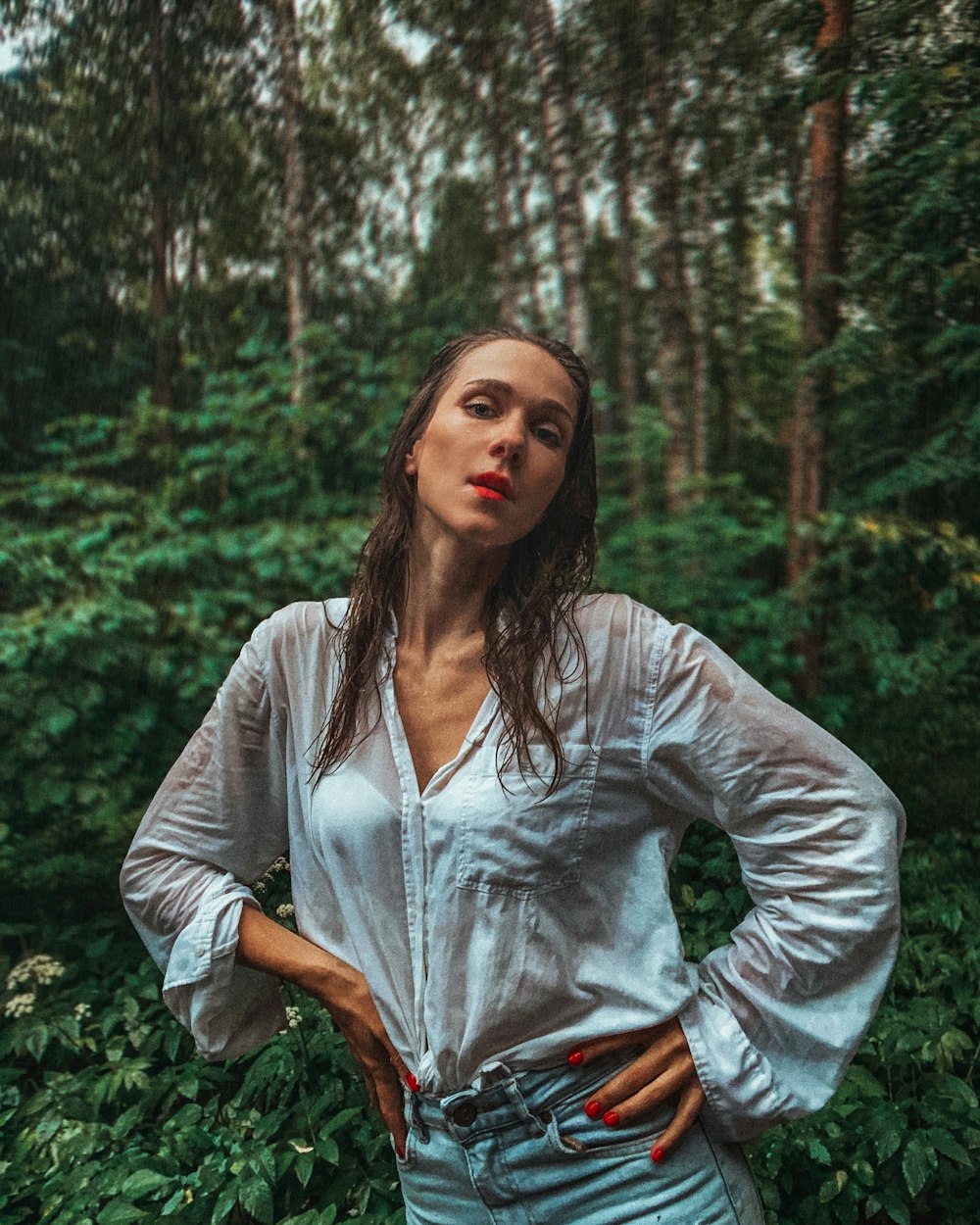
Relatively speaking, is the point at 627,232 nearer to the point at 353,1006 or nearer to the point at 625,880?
the point at 625,880

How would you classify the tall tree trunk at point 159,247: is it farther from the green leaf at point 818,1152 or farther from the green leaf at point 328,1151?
the green leaf at point 818,1152

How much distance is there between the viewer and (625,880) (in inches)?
51.6

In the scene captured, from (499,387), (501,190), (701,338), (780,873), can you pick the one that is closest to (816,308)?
(701,338)

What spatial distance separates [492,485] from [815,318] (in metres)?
2.62

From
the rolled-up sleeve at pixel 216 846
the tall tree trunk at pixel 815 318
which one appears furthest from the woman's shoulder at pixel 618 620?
the tall tree trunk at pixel 815 318

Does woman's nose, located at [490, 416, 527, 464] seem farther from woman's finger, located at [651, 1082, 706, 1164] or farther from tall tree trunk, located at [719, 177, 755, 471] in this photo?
tall tree trunk, located at [719, 177, 755, 471]

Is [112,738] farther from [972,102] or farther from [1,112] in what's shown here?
[972,102]

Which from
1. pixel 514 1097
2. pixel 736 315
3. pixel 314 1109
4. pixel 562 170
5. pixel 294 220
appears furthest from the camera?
pixel 294 220

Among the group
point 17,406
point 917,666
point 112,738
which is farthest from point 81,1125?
point 17,406

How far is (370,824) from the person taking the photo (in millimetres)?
1303

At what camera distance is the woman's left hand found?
1253mm

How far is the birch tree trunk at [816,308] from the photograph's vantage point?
3.49 m

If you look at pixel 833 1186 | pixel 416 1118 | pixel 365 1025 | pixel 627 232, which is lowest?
pixel 833 1186

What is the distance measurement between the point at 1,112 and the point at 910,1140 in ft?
15.3
